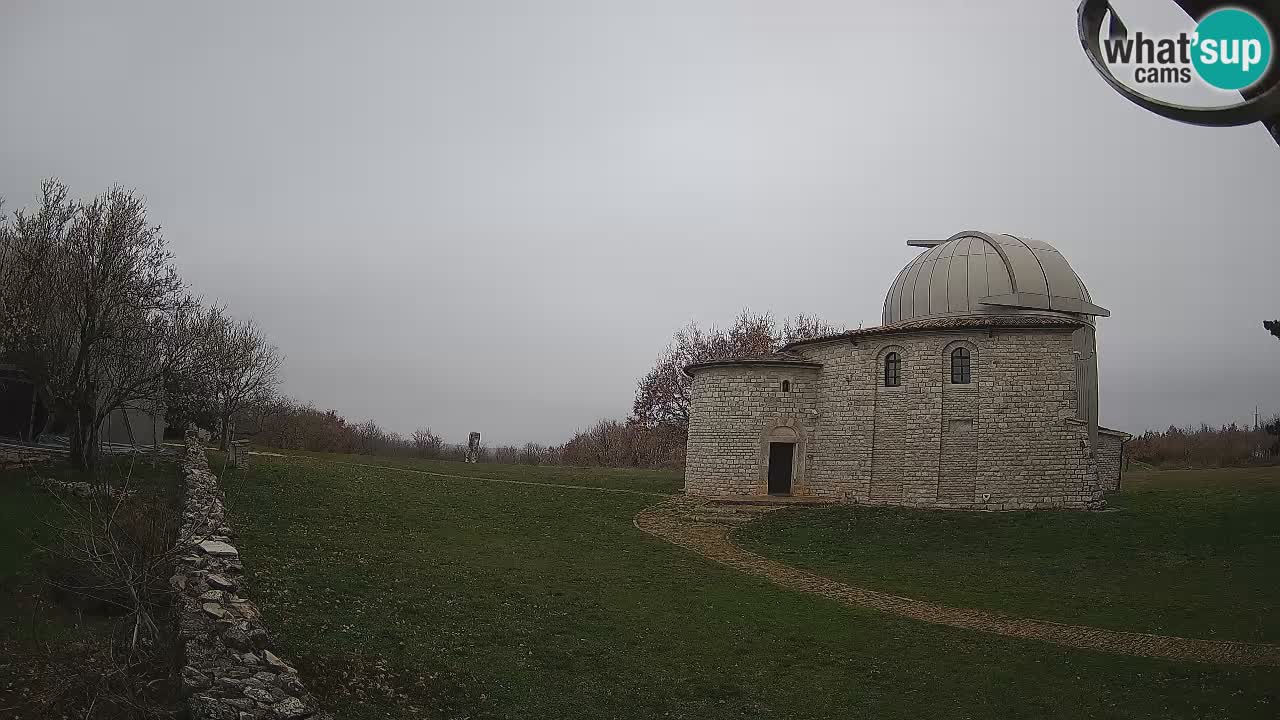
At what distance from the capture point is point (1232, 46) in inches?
134

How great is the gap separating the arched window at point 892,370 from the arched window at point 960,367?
1570mm

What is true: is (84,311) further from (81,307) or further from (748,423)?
(748,423)

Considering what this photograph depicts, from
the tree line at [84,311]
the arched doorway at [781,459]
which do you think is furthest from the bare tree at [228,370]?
the arched doorway at [781,459]

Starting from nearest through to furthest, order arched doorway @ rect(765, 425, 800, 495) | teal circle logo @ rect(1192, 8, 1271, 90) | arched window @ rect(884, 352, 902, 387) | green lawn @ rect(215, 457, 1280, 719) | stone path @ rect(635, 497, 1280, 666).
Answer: teal circle logo @ rect(1192, 8, 1271, 90), green lawn @ rect(215, 457, 1280, 719), stone path @ rect(635, 497, 1280, 666), arched window @ rect(884, 352, 902, 387), arched doorway @ rect(765, 425, 800, 495)

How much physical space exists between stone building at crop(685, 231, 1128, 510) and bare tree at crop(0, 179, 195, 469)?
17.0m

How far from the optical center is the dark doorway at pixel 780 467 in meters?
25.7

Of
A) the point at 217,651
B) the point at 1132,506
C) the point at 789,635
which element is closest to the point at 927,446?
the point at 1132,506

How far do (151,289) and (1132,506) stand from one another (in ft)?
90.2

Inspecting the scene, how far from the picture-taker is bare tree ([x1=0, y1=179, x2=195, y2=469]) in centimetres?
1847

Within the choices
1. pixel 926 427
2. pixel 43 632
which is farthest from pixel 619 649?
pixel 926 427

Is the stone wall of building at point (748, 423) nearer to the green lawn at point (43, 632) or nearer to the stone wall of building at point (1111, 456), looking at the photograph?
the stone wall of building at point (1111, 456)

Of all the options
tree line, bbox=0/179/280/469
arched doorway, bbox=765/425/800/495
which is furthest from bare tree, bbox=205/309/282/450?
arched doorway, bbox=765/425/800/495

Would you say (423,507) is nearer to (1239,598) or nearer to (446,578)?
(446,578)

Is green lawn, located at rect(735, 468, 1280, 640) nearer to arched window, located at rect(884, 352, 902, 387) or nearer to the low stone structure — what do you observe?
arched window, located at rect(884, 352, 902, 387)
